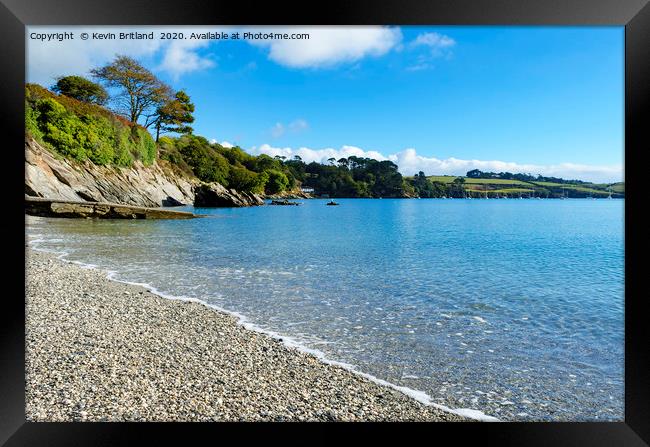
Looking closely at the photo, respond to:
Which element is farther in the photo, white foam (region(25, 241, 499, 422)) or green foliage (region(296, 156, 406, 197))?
green foliage (region(296, 156, 406, 197))

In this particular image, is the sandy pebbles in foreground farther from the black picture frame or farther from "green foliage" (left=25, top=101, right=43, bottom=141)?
"green foliage" (left=25, top=101, right=43, bottom=141)

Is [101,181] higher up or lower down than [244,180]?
lower down

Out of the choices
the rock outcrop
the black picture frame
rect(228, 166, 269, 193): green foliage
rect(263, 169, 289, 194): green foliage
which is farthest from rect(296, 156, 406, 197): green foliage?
the black picture frame

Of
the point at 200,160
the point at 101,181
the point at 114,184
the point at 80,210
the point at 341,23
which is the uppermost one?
the point at 200,160

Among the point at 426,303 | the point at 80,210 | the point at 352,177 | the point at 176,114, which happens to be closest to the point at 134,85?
the point at 176,114

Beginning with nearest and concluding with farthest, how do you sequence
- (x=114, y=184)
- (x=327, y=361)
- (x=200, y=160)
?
(x=327, y=361), (x=114, y=184), (x=200, y=160)

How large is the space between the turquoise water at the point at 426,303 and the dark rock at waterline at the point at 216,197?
27.9 m

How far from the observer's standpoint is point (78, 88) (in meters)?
41.3

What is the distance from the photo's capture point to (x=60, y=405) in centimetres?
405

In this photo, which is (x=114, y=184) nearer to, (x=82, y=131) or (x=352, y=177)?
(x=82, y=131)

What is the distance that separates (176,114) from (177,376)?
161ft

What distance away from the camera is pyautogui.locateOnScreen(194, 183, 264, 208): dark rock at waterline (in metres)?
53.5

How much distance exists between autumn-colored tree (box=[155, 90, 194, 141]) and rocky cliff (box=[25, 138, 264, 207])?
4.33 m

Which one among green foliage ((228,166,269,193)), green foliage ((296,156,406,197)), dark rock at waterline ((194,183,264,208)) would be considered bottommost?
dark rock at waterline ((194,183,264,208))
